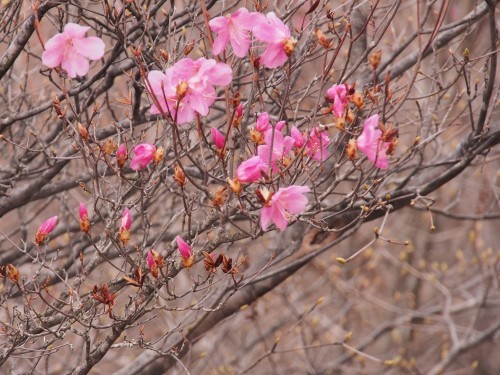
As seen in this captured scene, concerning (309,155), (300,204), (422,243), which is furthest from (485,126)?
(422,243)

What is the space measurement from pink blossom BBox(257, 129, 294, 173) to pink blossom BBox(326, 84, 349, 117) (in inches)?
7.8

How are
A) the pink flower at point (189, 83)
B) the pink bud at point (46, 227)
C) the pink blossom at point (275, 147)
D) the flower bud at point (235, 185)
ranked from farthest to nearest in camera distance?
the pink bud at point (46, 227), the pink blossom at point (275, 147), the pink flower at point (189, 83), the flower bud at point (235, 185)

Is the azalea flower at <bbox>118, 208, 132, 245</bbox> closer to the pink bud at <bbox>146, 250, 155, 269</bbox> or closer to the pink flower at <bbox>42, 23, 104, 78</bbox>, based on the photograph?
the pink bud at <bbox>146, 250, 155, 269</bbox>

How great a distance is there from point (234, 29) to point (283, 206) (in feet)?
2.16

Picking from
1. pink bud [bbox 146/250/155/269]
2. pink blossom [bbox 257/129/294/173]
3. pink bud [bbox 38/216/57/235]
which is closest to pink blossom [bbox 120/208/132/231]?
pink bud [bbox 146/250/155/269]

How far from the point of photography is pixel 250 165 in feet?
8.35

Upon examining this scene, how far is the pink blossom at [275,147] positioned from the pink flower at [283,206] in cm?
16

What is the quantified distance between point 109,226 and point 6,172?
5.27 ft

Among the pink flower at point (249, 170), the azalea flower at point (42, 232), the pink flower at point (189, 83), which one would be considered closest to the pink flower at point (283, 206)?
the pink flower at point (249, 170)

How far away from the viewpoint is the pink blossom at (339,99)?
272 centimetres

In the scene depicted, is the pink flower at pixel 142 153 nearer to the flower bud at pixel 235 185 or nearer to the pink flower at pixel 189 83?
the pink flower at pixel 189 83

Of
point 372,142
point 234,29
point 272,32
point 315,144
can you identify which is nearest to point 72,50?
point 234,29

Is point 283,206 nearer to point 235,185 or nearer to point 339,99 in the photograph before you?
point 235,185

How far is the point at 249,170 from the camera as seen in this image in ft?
8.37
